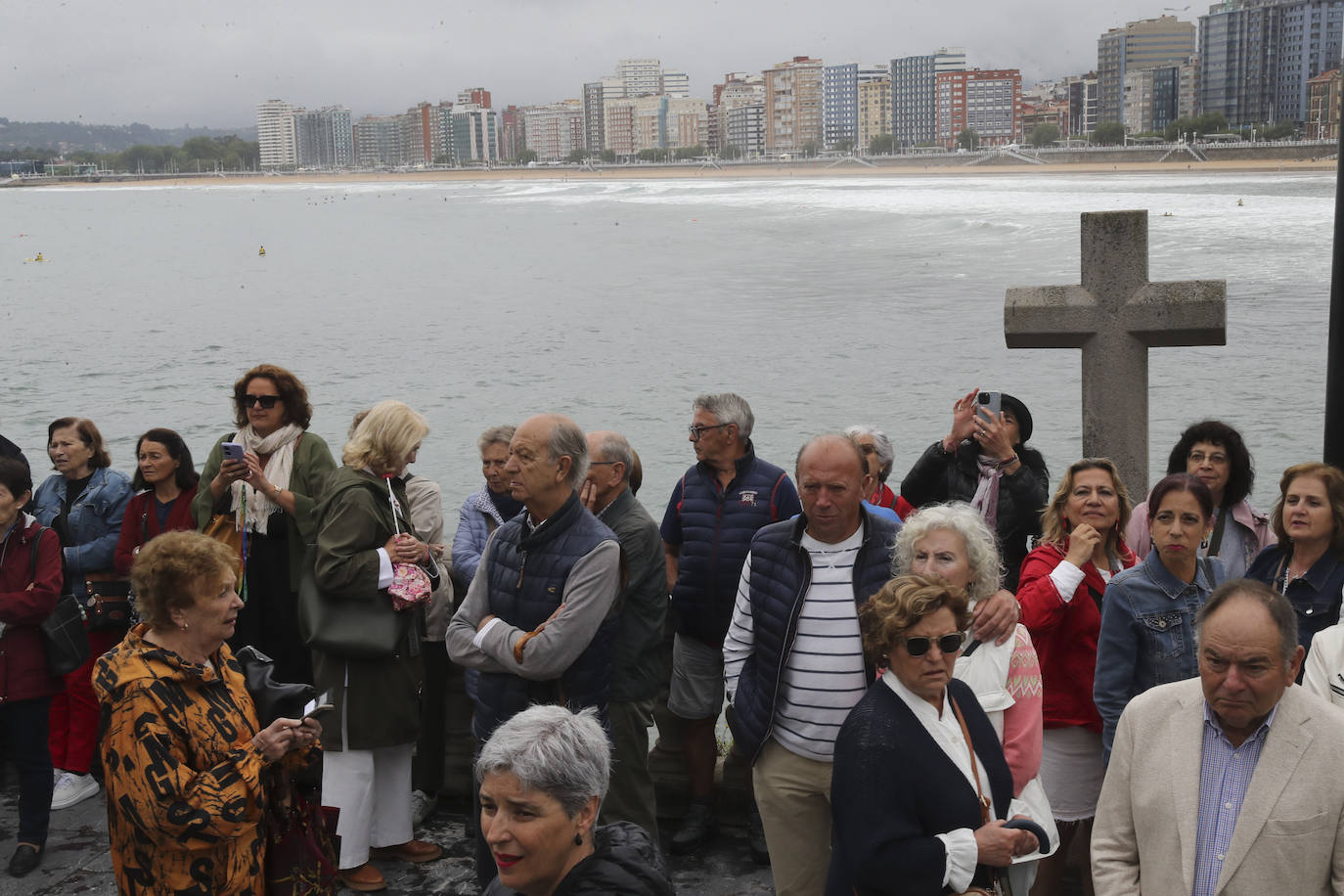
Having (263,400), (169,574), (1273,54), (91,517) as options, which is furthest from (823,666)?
(1273,54)

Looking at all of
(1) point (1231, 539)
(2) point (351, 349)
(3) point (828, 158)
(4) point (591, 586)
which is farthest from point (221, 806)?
(3) point (828, 158)

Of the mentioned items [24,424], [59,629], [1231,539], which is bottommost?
[24,424]

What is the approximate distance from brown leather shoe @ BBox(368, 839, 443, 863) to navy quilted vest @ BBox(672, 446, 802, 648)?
46.0 inches

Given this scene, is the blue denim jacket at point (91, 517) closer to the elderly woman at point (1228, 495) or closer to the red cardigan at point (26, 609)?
the red cardigan at point (26, 609)

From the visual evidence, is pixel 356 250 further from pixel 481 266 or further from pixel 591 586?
pixel 591 586

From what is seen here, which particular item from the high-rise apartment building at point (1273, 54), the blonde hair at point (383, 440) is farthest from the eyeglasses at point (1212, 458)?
the high-rise apartment building at point (1273, 54)

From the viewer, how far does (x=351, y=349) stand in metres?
30.8

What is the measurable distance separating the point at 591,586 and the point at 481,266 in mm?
50820

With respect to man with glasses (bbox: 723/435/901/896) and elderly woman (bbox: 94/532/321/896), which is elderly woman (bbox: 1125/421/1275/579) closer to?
man with glasses (bbox: 723/435/901/896)

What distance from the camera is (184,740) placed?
3.30 m

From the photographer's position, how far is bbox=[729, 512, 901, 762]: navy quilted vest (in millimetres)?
3725

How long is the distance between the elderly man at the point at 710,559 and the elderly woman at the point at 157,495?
6.52 ft

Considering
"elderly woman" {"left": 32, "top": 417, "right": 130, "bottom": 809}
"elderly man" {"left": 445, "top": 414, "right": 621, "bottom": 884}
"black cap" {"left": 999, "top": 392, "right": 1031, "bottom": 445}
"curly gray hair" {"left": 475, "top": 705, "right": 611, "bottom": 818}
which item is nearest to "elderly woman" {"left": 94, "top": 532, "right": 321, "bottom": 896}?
"elderly man" {"left": 445, "top": 414, "right": 621, "bottom": 884}

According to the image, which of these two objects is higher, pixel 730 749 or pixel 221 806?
pixel 221 806
